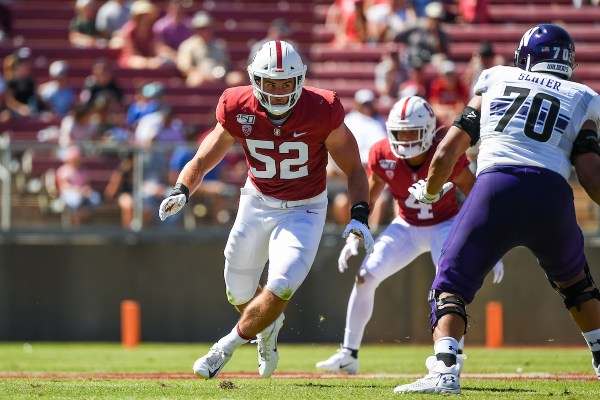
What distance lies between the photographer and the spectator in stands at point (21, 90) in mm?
17078

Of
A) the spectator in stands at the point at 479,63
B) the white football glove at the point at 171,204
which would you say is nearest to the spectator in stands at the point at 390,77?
the spectator in stands at the point at 479,63

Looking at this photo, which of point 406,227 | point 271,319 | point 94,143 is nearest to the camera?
point 271,319

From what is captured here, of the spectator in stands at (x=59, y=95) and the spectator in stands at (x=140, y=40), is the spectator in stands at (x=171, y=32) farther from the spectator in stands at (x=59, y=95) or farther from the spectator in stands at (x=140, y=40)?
the spectator in stands at (x=59, y=95)

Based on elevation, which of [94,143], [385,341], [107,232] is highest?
[94,143]

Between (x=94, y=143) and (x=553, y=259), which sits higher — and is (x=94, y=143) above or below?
below

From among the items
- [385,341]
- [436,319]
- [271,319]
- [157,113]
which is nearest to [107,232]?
[157,113]

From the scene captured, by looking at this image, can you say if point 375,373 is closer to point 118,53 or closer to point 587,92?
point 587,92

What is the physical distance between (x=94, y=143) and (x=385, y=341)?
14.3 ft

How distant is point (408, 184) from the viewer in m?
9.61

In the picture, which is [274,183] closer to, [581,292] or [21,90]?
[581,292]

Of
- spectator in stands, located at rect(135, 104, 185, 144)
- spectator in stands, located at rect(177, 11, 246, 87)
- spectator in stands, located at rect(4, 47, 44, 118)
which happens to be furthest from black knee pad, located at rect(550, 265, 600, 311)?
spectator in stands, located at rect(4, 47, 44, 118)

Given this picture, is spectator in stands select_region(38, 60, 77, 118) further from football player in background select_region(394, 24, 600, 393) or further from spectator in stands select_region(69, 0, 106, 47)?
football player in background select_region(394, 24, 600, 393)

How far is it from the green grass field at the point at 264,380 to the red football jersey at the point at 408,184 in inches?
51.0

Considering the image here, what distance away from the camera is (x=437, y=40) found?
17.2 m
